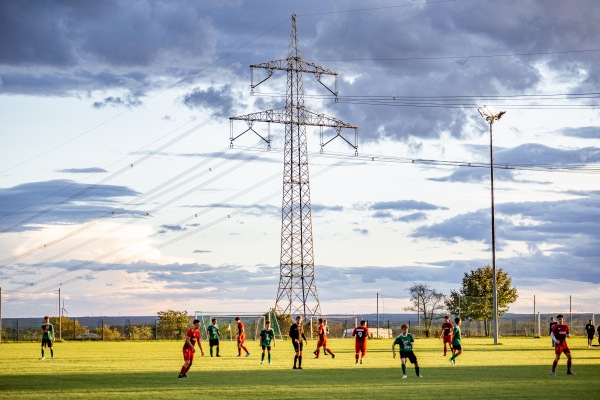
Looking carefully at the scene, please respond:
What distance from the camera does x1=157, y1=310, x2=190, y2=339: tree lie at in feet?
284

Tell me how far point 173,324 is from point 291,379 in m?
58.7

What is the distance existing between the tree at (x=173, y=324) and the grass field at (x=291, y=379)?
41.0m

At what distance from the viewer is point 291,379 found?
31391mm

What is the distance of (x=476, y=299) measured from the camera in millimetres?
88625

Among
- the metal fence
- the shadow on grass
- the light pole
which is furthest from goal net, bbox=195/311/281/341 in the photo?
the shadow on grass

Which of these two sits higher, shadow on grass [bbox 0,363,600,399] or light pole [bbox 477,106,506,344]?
light pole [bbox 477,106,506,344]

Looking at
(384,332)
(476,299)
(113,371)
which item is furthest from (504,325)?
(113,371)

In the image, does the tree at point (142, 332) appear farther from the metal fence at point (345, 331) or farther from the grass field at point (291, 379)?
the grass field at point (291, 379)

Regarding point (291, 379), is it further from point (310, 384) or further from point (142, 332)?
point (142, 332)

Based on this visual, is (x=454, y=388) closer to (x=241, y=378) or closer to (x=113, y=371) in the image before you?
(x=241, y=378)

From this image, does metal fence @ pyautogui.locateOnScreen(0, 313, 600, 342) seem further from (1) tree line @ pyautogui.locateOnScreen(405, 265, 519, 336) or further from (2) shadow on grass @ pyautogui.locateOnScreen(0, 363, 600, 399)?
(2) shadow on grass @ pyautogui.locateOnScreen(0, 363, 600, 399)

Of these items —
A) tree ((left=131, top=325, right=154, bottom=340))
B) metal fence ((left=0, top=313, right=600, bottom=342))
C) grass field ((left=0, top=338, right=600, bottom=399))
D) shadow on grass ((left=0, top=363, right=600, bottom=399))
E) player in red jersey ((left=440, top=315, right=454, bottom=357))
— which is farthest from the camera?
tree ((left=131, top=325, right=154, bottom=340))

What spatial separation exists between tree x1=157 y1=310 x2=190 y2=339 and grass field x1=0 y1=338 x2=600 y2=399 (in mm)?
40994

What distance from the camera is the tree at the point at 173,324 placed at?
86.6 m
